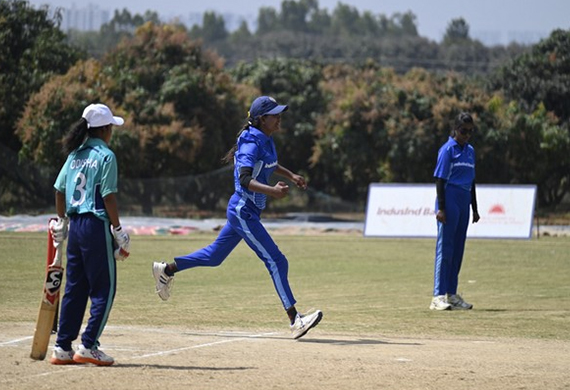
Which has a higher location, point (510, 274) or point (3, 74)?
point (3, 74)

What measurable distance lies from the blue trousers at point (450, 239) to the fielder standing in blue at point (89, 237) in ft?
20.0

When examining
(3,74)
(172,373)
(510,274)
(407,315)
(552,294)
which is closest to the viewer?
(172,373)

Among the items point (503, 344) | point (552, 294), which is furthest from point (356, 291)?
point (503, 344)

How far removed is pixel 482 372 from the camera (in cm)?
928

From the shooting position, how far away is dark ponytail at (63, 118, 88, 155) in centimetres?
939

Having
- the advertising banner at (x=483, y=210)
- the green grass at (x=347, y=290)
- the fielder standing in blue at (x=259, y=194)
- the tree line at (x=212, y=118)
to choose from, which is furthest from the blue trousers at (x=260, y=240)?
the tree line at (x=212, y=118)

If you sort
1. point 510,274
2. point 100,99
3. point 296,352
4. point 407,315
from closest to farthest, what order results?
point 296,352, point 407,315, point 510,274, point 100,99

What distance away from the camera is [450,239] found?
14.5 meters

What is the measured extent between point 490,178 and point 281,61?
15.9 metres

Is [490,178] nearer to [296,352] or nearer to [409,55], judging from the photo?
[296,352]

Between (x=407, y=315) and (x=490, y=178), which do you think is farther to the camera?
(x=490, y=178)

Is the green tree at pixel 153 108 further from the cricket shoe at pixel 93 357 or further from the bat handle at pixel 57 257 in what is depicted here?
the cricket shoe at pixel 93 357

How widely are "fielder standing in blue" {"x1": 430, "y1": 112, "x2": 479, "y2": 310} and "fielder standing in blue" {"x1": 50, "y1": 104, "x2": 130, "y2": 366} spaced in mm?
5999

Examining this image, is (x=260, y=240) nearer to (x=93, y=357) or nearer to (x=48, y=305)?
(x=48, y=305)
